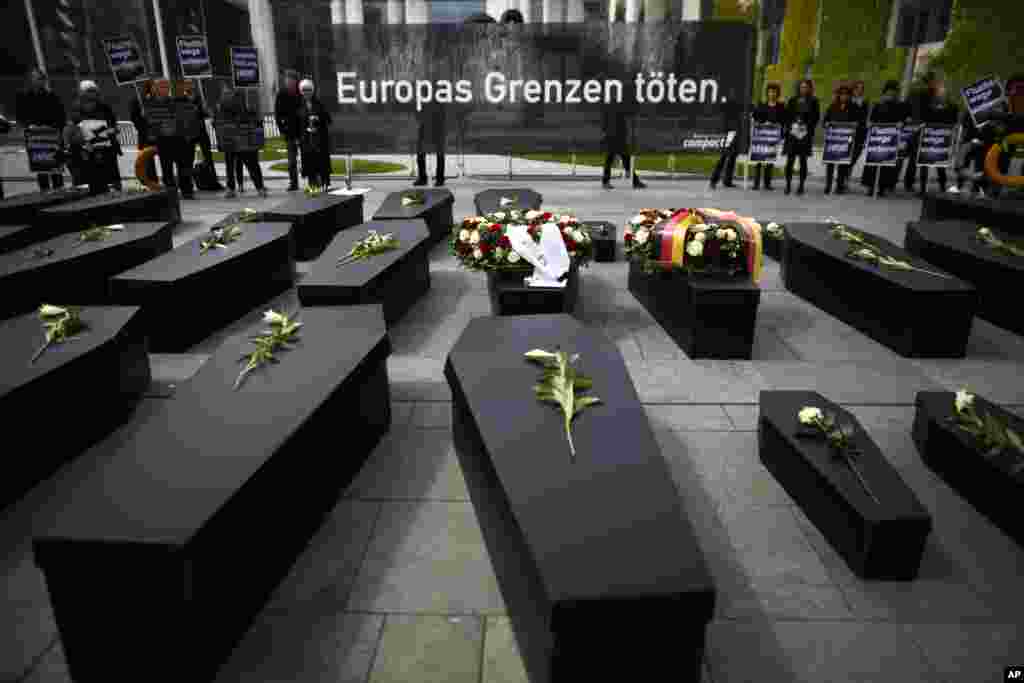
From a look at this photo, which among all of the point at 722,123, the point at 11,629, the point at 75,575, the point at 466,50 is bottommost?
the point at 11,629

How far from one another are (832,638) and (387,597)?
5.84ft

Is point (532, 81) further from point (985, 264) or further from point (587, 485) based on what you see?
point (587, 485)

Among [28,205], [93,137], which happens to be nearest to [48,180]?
[93,137]

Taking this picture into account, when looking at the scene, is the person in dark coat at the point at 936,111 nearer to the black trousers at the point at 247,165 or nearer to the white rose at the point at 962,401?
the white rose at the point at 962,401

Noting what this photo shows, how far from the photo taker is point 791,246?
7.11 m

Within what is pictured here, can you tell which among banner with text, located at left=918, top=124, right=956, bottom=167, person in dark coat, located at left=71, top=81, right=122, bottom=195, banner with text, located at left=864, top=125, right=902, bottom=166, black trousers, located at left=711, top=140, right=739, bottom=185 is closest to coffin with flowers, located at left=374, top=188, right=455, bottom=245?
person in dark coat, located at left=71, top=81, right=122, bottom=195

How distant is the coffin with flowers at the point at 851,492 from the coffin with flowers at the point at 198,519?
7.54 ft

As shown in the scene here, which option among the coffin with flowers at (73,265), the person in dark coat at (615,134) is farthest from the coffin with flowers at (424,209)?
the person in dark coat at (615,134)

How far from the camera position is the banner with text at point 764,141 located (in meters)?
12.4

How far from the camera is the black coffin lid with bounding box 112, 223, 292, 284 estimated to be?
5.43 m

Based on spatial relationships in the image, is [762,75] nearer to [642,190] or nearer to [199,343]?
[642,190]

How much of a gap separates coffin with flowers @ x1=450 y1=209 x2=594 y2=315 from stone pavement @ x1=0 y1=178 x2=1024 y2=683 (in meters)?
0.84

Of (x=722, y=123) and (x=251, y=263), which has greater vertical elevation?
(x=722, y=123)

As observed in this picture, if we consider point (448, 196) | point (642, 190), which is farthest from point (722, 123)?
point (448, 196)
